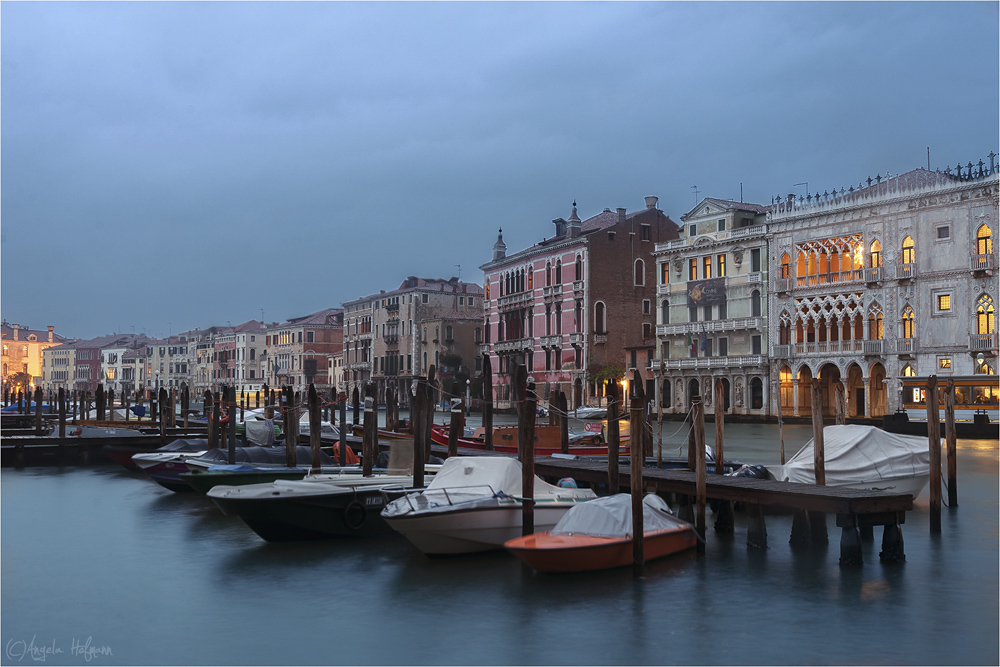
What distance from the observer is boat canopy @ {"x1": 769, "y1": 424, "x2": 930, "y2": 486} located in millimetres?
15727

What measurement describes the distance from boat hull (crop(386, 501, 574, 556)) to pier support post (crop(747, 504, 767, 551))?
2.93 m

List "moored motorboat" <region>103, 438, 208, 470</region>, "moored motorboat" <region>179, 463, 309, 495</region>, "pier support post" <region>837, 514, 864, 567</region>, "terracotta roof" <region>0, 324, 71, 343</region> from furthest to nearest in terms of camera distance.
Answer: "terracotta roof" <region>0, 324, 71, 343</region>
"moored motorboat" <region>103, 438, 208, 470</region>
"moored motorboat" <region>179, 463, 309, 495</region>
"pier support post" <region>837, 514, 864, 567</region>

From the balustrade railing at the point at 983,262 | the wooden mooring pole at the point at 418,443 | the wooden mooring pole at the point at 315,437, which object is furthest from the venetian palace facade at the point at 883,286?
the wooden mooring pole at the point at 418,443

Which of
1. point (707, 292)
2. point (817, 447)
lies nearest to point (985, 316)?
point (707, 292)

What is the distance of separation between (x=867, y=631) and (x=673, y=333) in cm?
4161

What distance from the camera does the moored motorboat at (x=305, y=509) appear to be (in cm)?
1344

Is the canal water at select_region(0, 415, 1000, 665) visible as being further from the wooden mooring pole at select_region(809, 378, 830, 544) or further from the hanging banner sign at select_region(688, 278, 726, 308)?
the hanging banner sign at select_region(688, 278, 726, 308)

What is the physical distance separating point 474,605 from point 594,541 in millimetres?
1677

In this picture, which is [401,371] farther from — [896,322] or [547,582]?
[547,582]

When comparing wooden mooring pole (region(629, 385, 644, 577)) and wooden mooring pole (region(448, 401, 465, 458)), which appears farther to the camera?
wooden mooring pole (region(448, 401, 465, 458))
